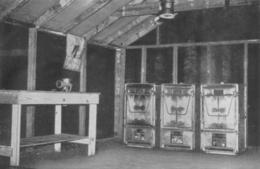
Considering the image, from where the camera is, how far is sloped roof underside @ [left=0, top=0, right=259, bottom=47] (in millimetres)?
6102

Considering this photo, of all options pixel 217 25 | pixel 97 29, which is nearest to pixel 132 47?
pixel 97 29

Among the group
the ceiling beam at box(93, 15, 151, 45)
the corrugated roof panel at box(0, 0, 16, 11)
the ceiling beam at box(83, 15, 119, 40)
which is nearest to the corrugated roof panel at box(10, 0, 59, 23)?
the corrugated roof panel at box(0, 0, 16, 11)

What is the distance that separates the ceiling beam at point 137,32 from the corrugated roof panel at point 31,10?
259cm

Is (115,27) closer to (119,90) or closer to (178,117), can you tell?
(119,90)

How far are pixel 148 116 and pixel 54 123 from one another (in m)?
1.91

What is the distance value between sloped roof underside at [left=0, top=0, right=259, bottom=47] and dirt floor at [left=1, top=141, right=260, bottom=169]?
7.45 feet

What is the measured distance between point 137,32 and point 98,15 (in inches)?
70.6

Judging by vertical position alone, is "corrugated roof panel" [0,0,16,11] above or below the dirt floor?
above

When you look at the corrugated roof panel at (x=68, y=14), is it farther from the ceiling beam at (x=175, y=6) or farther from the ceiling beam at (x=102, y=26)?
the ceiling beam at (x=175, y=6)

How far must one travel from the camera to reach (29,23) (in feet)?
20.9

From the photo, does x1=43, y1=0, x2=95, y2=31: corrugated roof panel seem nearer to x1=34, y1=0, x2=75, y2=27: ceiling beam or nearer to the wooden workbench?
x1=34, y1=0, x2=75, y2=27: ceiling beam

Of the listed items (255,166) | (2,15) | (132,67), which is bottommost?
(255,166)

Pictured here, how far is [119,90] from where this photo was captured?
905 centimetres

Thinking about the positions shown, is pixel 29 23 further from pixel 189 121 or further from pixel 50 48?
pixel 189 121
